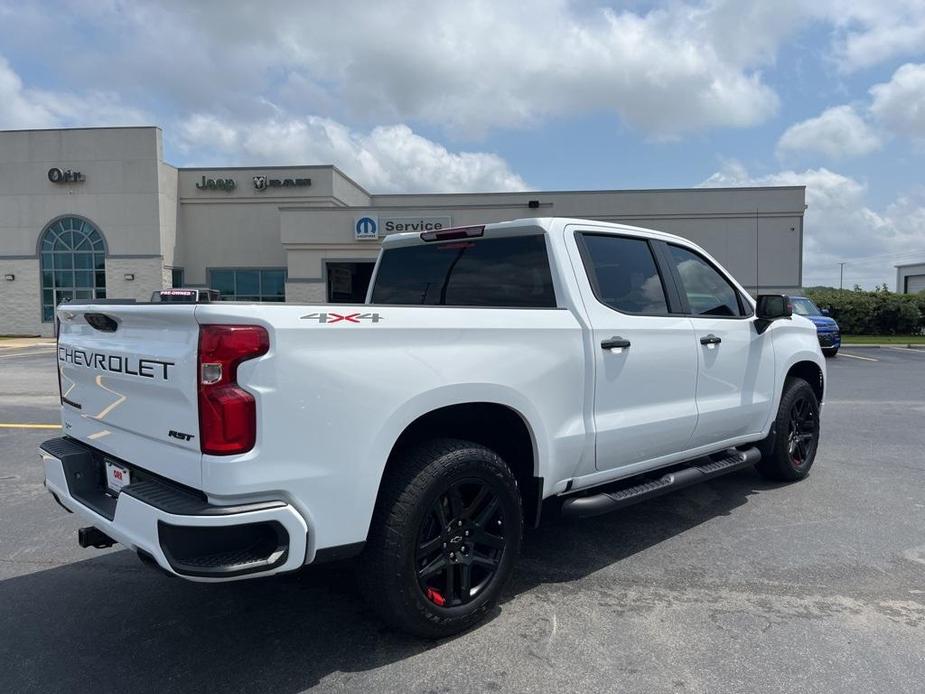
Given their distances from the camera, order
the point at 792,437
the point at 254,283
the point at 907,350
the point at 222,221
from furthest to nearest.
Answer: the point at 222,221 < the point at 254,283 < the point at 907,350 < the point at 792,437

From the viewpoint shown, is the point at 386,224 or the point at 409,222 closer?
the point at 386,224

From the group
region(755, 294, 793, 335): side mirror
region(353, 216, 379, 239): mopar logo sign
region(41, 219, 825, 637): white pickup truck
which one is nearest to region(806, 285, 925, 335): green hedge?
region(353, 216, 379, 239): mopar logo sign

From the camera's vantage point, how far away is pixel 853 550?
437 centimetres

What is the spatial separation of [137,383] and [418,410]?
3.88 ft

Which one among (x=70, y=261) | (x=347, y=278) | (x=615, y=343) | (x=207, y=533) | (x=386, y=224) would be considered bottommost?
(x=207, y=533)

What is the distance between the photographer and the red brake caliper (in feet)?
10.2

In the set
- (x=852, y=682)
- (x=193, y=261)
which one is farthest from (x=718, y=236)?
(x=852, y=682)

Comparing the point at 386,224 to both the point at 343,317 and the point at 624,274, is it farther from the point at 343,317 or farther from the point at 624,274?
the point at 343,317

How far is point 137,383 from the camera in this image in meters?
2.87

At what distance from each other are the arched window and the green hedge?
31.9 m

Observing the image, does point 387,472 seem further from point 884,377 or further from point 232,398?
point 884,377

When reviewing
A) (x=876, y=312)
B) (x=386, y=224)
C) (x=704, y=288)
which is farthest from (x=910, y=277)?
(x=704, y=288)

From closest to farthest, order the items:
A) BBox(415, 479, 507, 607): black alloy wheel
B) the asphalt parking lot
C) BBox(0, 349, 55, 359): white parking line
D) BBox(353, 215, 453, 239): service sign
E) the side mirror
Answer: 1. the asphalt parking lot
2. BBox(415, 479, 507, 607): black alloy wheel
3. the side mirror
4. BBox(0, 349, 55, 359): white parking line
5. BBox(353, 215, 453, 239): service sign

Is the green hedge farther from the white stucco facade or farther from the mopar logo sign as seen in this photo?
the white stucco facade
